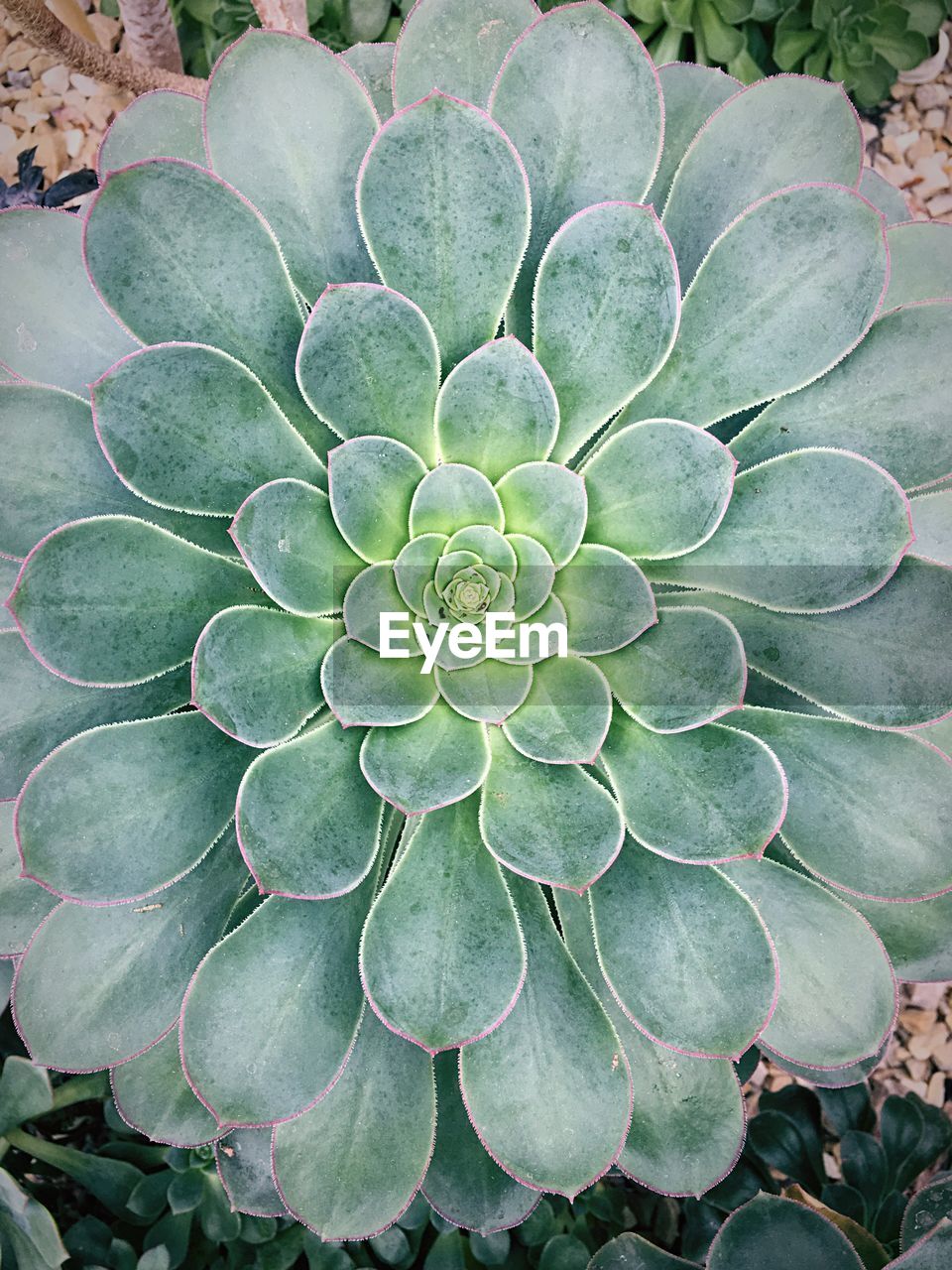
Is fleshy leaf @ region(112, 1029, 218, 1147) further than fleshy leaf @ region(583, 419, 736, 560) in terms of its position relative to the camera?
Yes

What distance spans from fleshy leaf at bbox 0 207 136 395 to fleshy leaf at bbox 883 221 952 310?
71 cm

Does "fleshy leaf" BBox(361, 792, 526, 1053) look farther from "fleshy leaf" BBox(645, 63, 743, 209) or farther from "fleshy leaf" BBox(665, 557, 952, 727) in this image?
"fleshy leaf" BBox(645, 63, 743, 209)

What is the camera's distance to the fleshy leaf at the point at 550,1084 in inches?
34.0

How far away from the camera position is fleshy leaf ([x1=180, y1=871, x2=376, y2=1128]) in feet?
2.73

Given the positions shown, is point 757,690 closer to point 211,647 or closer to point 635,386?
point 635,386

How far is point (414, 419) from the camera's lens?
94cm

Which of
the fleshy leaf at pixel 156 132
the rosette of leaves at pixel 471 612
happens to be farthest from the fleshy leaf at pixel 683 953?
the fleshy leaf at pixel 156 132

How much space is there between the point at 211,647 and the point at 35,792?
171 mm

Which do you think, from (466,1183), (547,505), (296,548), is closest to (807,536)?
(547,505)

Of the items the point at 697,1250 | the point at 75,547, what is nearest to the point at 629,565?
the point at 75,547

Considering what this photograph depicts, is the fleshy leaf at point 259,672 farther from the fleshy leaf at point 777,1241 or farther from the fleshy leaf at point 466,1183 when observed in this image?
the fleshy leaf at point 777,1241

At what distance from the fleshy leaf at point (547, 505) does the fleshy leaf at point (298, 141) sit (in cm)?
24

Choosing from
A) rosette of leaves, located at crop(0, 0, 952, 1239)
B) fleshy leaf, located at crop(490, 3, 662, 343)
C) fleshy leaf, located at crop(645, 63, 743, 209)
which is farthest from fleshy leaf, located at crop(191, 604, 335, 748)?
fleshy leaf, located at crop(645, 63, 743, 209)

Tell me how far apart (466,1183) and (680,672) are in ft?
1.69
